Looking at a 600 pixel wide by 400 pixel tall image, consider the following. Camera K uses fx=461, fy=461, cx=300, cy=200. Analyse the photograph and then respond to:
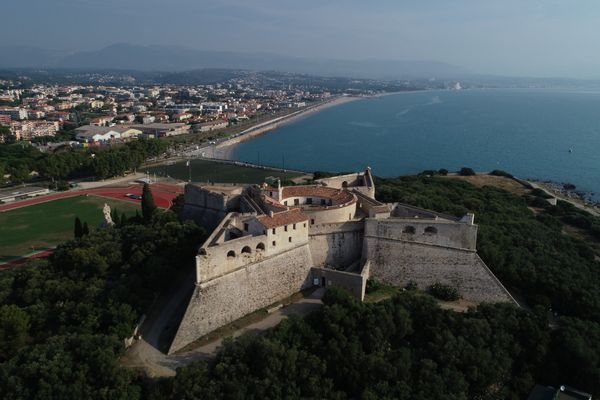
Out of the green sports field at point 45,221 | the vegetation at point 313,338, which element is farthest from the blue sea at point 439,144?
the vegetation at point 313,338

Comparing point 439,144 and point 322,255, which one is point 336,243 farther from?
point 439,144

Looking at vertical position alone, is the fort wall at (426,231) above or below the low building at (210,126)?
above

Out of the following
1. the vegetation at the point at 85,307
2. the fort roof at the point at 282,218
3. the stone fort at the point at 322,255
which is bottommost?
the vegetation at the point at 85,307

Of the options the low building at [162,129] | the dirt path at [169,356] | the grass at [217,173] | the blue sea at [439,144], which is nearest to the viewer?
the dirt path at [169,356]

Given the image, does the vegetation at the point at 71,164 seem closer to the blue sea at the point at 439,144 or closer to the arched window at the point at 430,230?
the blue sea at the point at 439,144

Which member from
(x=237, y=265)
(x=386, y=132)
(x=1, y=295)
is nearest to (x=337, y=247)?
(x=237, y=265)

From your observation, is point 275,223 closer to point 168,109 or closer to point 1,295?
point 1,295

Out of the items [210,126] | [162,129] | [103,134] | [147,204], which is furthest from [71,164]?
[210,126]
